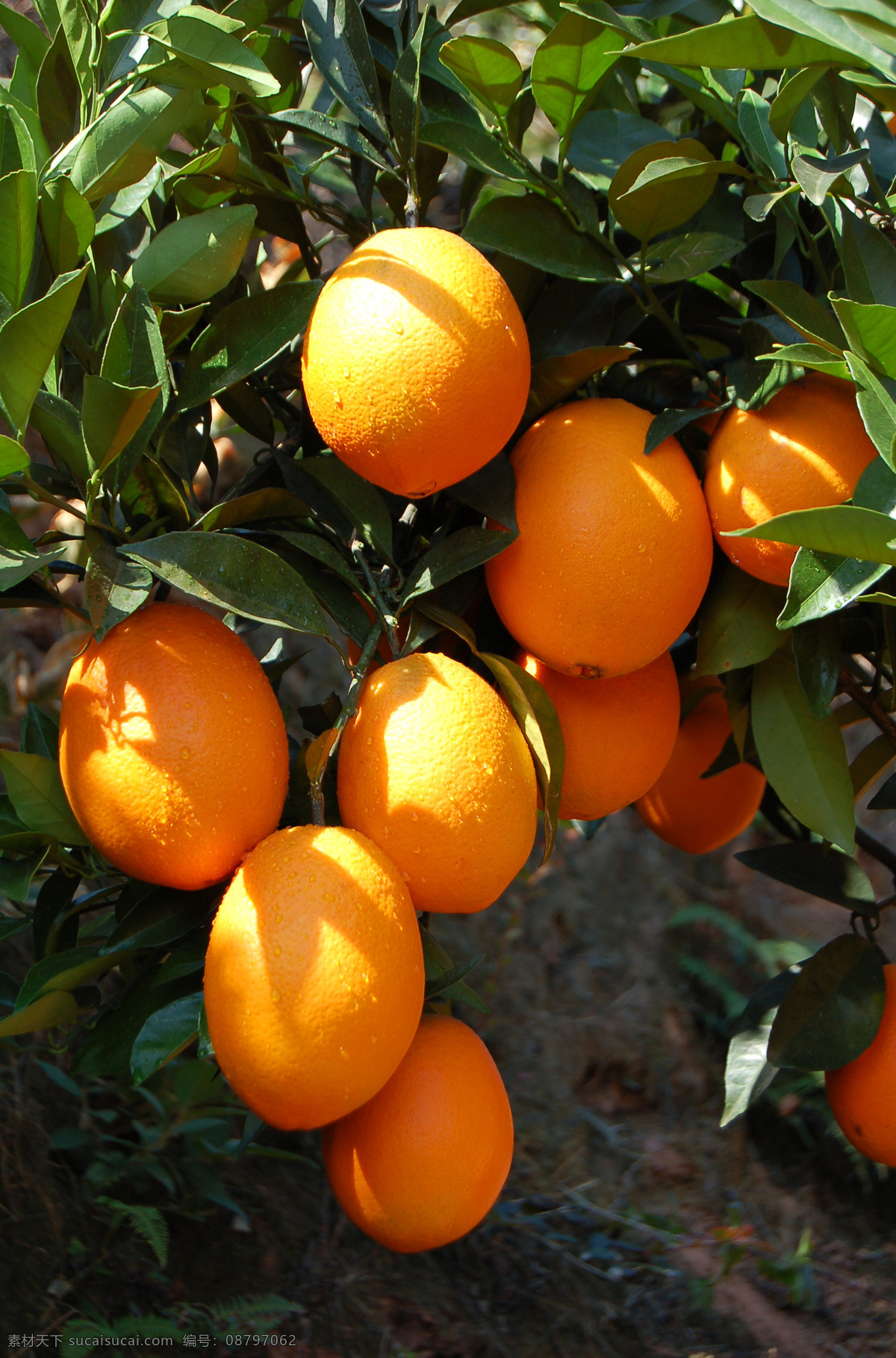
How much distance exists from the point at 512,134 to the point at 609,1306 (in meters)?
1.33

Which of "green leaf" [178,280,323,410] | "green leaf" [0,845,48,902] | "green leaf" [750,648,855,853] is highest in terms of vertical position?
"green leaf" [178,280,323,410]

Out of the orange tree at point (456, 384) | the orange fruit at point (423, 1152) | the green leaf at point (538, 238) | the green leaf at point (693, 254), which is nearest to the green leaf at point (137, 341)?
the orange tree at point (456, 384)

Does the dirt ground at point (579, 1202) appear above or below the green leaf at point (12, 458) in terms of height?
below

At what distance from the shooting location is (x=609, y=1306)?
4.09 ft

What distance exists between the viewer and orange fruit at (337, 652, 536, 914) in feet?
1.88

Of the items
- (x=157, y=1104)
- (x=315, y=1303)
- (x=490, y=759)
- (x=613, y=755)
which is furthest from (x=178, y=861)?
(x=315, y=1303)

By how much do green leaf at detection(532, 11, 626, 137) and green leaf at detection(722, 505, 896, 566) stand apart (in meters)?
0.32

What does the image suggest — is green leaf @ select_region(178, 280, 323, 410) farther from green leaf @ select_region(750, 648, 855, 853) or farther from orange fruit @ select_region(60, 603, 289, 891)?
green leaf @ select_region(750, 648, 855, 853)

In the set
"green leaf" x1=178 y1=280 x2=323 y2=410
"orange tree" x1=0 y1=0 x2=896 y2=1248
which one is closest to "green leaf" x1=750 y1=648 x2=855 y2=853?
"orange tree" x1=0 y1=0 x2=896 y2=1248

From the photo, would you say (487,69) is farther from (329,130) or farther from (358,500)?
(358,500)

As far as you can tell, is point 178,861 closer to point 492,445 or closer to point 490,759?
point 490,759

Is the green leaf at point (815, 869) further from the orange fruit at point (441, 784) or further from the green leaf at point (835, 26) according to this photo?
the green leaf at point (835, 26)

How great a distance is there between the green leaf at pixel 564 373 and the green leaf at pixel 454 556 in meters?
0.13

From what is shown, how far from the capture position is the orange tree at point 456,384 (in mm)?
558
